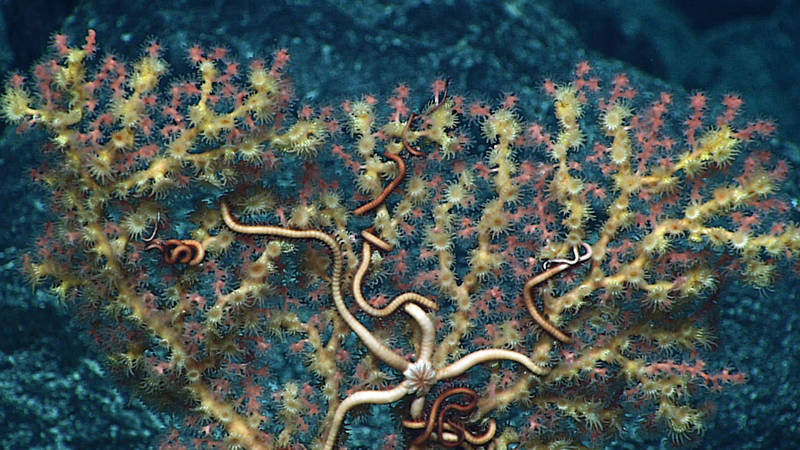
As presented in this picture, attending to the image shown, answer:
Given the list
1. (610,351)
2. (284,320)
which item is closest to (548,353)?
(610,351)

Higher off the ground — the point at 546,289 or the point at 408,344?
the point at 546,289

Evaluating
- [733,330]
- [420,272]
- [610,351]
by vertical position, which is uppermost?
[733,330]

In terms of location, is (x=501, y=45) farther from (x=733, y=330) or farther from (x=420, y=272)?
(x=733, y=330)

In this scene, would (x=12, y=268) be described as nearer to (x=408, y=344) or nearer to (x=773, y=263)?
(x=408, y=344)

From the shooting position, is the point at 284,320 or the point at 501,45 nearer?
the point at 284,320

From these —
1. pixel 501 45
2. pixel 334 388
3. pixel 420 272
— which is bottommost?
pixel 334 388

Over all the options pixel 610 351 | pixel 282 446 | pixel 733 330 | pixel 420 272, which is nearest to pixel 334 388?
pixel 282 446
